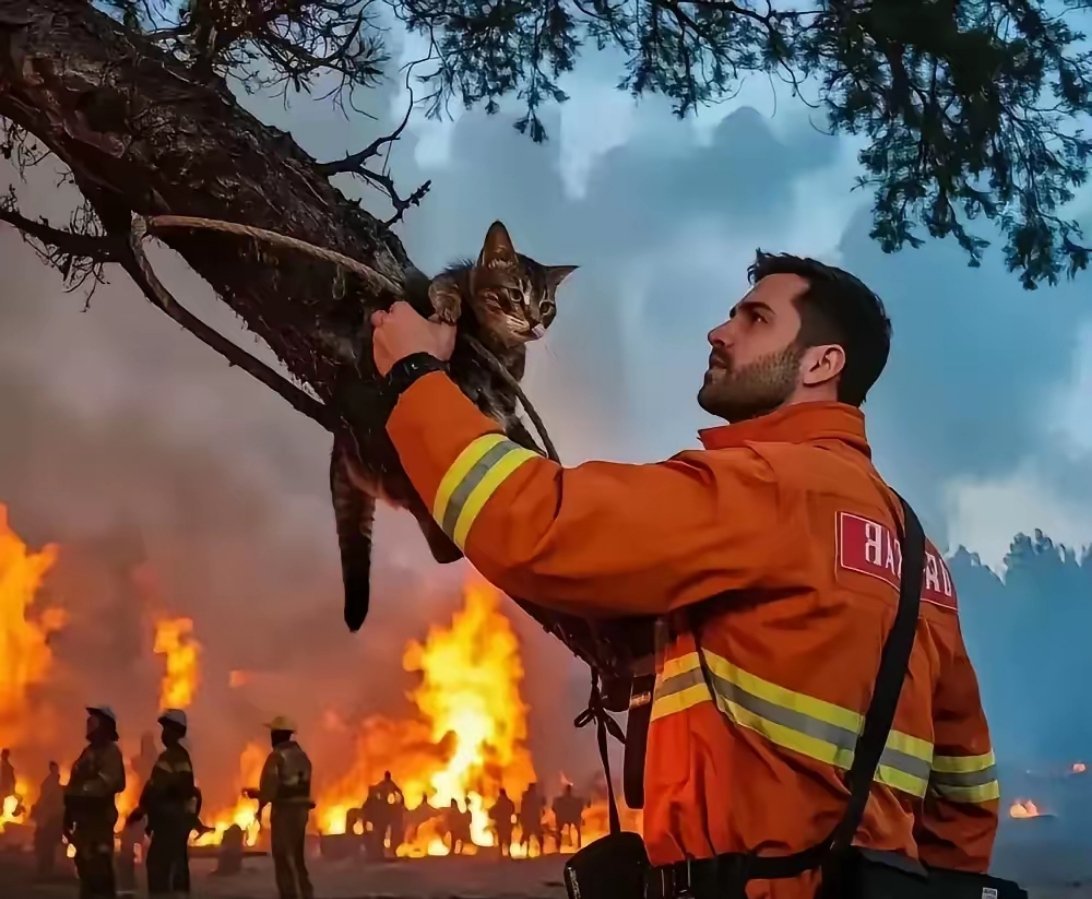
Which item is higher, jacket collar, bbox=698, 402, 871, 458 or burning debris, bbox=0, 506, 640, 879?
jacket collar, bbox=698, 402, 871, 458

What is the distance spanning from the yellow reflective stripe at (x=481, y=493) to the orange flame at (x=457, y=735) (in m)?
0.45

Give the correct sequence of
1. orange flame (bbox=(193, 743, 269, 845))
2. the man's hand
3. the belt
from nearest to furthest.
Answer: the belt → the man's hand → orange flame (bbox=(193, 743, 269, 845))

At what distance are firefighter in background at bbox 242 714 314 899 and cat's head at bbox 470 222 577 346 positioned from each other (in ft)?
1.65

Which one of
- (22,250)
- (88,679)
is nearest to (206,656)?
(88,679)

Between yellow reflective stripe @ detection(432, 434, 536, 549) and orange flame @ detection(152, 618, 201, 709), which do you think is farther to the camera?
orange flame @ detection(152, 618, 201, 709)

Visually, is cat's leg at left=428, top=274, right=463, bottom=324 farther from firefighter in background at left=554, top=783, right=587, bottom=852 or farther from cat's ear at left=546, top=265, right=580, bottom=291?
firefighter in background at left=554, top=783, right=587, bottom=852

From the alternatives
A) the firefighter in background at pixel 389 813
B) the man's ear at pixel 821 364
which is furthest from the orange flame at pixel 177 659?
A: the man's ear at pixel 821 364

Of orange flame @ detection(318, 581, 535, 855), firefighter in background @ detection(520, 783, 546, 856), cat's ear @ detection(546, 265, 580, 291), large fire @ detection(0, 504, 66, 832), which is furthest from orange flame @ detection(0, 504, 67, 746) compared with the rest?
cat's ear @ detection(546, 265, 580, 291)

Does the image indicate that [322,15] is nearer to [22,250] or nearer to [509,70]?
[509,70]

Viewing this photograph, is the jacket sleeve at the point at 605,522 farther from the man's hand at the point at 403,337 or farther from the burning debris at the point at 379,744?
the burning debris at the point at 379,744

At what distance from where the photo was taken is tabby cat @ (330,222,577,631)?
123 cm

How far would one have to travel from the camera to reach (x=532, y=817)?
1.26 metres

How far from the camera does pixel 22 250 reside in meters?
1.27

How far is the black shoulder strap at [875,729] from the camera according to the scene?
0.84 m
